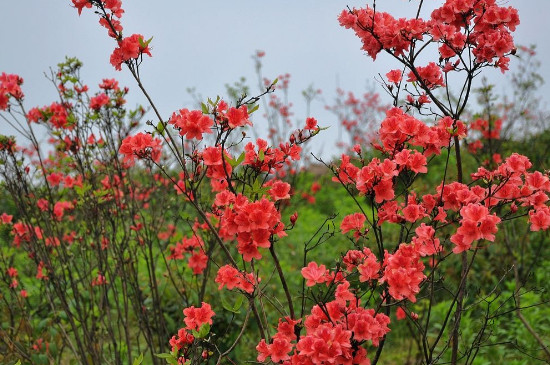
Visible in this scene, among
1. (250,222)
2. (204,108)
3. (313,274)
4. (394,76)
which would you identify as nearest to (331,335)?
(313,274)

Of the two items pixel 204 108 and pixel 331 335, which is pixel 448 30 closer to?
pixel 204 108

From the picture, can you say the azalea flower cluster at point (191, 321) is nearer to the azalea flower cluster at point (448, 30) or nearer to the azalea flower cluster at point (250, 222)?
the azalea flower cluster at point (250, 222)

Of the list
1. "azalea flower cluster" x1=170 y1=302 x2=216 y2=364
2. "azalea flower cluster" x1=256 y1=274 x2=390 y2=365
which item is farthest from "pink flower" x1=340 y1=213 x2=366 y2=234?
"azalea flower cluster" x1=170 y1=302 x2=216 y2=364

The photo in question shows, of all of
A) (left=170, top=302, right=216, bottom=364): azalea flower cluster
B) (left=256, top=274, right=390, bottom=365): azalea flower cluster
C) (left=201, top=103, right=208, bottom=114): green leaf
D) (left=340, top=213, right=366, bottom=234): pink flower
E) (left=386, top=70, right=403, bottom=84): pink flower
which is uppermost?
(left=386, top=70, right=403, bottom=84): pink flower

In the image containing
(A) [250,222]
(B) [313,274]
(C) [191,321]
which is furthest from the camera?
(C) [191,321]

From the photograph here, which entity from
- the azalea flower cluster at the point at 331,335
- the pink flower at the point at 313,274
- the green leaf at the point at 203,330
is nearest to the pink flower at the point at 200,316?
the green leaf at the point at 203,330

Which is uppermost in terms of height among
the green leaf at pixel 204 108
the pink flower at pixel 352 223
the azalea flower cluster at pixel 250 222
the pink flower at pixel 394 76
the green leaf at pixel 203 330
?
the pink flower at pixel 394 76

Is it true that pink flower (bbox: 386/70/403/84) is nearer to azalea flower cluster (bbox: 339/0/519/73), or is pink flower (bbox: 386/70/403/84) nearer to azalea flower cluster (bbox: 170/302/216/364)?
azalea flower cluster (bbox: 339/0/519/73)

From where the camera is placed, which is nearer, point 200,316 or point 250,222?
point 250,222

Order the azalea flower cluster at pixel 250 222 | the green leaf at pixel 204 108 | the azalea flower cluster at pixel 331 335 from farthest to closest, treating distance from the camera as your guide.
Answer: the green leaf at pixel 204 108
the azalea flower cluster at pixel 250 222
the azalea flower cluster at pixel 331 335

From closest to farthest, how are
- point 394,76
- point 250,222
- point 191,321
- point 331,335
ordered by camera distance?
1. point 331,335
2. point 250,222
3. point 191,321
4. point 394,76

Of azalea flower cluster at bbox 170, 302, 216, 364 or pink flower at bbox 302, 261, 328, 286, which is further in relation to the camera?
azalea flower cluster at bbox 170, 302, 216, 364

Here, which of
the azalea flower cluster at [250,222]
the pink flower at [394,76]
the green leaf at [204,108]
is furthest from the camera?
the pink flower at [394,76]

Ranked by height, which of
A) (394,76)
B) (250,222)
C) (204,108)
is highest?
(394,76)
